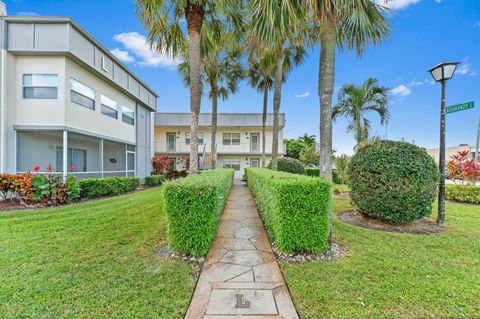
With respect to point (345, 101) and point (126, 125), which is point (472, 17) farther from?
point (126, 125)

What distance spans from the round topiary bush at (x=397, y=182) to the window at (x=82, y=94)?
1188 centimetres

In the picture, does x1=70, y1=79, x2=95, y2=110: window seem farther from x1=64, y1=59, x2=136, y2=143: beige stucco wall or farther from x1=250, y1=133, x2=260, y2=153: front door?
x1=250, y1=133, x2=260, y2=153: front door

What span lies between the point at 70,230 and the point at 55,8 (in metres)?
10.7

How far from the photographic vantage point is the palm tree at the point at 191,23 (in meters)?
7.14

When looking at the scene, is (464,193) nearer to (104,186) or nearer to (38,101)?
(104,186)

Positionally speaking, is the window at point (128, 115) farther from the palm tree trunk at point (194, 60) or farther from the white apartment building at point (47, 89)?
the palm tree trunk at point (194, 60)

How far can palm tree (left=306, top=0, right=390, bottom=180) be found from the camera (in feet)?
15.8

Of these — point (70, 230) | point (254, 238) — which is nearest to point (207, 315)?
point (254, 238)

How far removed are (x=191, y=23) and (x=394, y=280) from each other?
8.23 metres

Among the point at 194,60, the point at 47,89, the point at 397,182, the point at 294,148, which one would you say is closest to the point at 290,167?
the point at 397,182

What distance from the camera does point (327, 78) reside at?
16.4 feet

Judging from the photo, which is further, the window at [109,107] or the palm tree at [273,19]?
the window at [109,107]

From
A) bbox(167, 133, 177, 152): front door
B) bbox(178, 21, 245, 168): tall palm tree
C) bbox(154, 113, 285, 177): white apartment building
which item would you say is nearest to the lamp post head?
bbox(178, 21, 245, 168): tall palm tree

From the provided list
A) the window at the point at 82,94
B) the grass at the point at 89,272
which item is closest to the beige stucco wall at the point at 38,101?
the window at the point at 82,94
